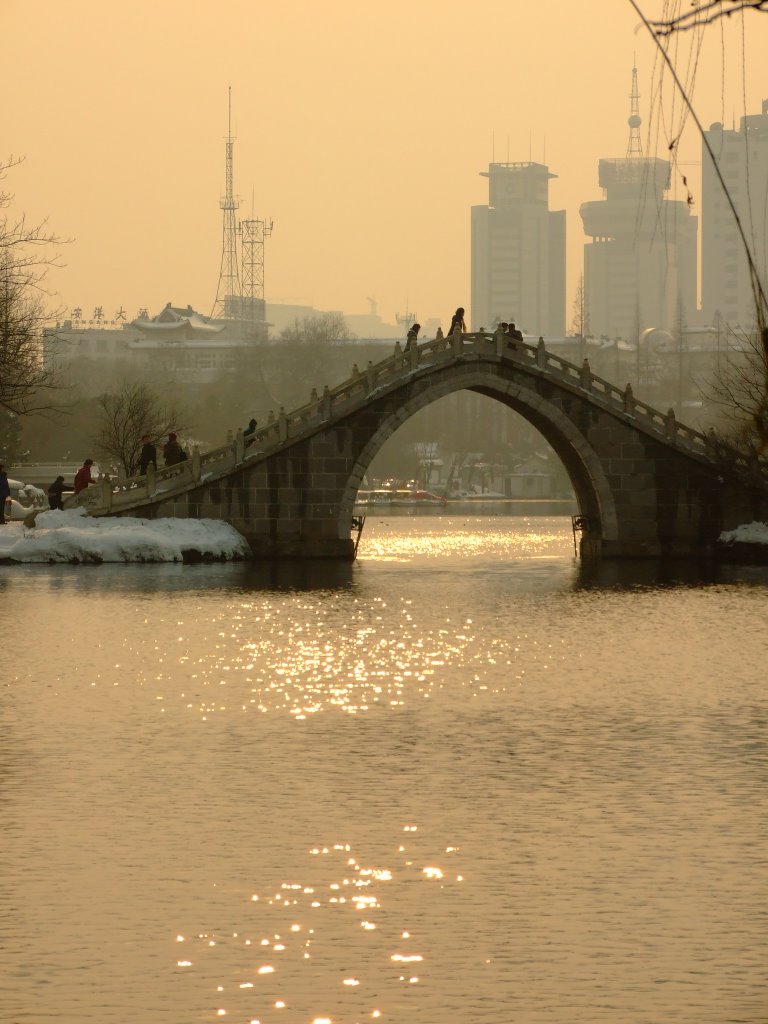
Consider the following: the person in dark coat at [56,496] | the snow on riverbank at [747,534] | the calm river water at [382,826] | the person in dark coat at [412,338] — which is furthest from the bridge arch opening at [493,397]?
the calm river water at [382,826]

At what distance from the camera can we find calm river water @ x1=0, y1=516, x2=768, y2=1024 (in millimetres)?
9953

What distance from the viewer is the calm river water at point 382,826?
9.95 m

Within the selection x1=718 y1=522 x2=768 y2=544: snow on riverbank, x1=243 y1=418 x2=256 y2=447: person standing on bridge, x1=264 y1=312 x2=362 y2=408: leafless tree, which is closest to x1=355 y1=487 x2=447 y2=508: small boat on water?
x1=264 y1=312 x2=362 y2=408: leafless tree

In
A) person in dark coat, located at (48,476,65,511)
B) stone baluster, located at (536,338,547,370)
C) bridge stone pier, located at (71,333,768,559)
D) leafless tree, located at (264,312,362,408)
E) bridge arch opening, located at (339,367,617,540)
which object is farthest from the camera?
leafless tree, located at (264,312,362,408)

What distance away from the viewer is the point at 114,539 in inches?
1784

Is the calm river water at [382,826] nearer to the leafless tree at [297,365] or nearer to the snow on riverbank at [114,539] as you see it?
the snow on riverbank at [114,539]

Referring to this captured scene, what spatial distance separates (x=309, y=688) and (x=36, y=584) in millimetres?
17042

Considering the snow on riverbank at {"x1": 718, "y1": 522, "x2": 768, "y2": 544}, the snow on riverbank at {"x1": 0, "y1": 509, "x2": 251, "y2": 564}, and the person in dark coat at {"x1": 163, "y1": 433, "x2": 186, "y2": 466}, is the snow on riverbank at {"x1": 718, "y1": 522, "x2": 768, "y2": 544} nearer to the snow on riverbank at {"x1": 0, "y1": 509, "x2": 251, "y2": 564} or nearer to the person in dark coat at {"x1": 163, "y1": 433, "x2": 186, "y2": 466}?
the snow on riverbank at {"x1": 0, "y1": 509, "x2": 251, "y2": 564}

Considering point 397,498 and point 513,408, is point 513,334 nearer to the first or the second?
point 513,408

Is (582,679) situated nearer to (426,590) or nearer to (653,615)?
(653,615)

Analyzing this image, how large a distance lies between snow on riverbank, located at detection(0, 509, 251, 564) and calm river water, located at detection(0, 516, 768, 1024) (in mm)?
15765

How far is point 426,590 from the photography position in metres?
39.2

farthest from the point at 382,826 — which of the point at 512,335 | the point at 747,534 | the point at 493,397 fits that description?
the point at 512,335

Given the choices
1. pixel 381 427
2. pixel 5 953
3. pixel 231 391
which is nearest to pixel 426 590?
pixel 381 427
